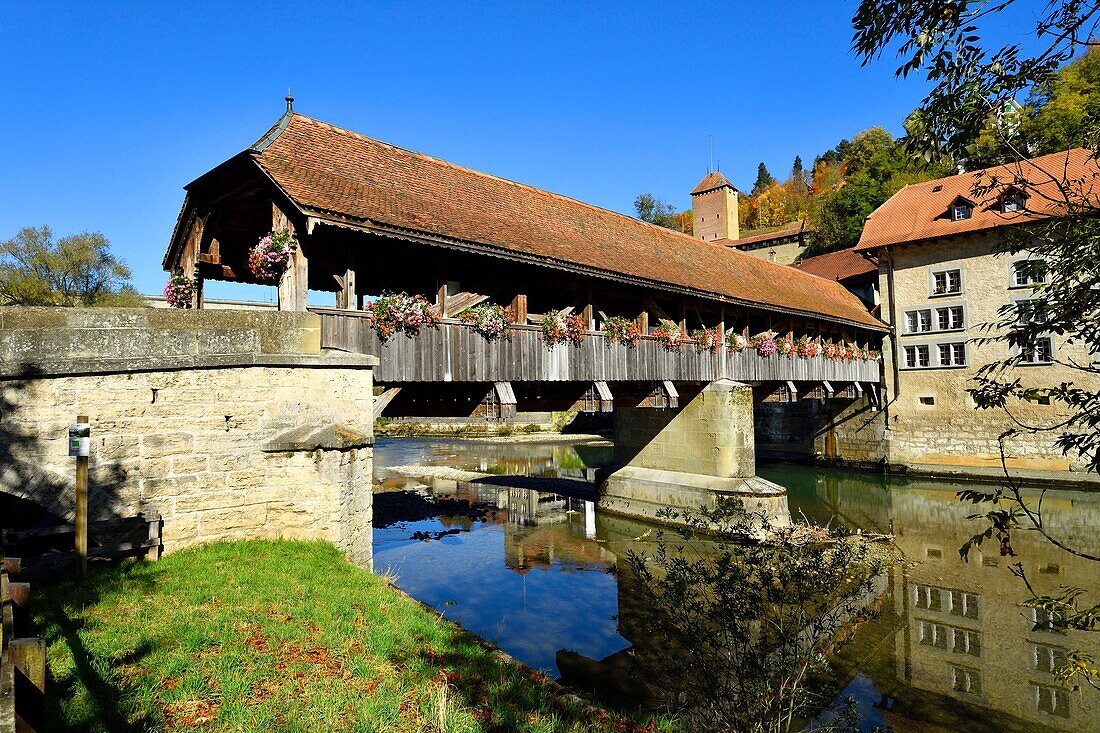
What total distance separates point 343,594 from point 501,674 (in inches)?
68.3

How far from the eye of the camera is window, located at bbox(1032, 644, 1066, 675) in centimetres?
728

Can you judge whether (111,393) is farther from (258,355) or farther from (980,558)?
(980,558)

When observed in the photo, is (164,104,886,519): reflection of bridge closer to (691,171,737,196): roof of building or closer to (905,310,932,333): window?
(905,310,932,333): window

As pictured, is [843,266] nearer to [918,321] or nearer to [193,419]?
[918,321]

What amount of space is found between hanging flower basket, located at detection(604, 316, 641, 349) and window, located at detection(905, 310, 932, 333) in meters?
14.8

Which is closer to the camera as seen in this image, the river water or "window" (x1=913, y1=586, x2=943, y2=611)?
the river water

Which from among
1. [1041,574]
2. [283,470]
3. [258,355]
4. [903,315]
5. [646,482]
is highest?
[903,315]

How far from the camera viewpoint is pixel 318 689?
3.71 meters

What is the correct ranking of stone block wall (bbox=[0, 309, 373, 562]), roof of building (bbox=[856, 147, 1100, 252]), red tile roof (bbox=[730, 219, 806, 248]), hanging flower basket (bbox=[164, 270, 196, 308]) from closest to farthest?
stone block wall (bbox=[0, 309, 373, 562]) → hanging flower basket (bbox=[164, 270, 196, 308]) → roof of building (bbox=[856, 147, 1100, 252]) → red tile roof (bbox=[730, 219, 806, 248])

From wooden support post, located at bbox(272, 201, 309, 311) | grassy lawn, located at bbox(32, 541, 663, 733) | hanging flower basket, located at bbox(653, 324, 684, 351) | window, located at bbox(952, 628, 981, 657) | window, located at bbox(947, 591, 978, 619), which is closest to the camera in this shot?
grassy lawn, located at bbox(32, 541, 663, 733)

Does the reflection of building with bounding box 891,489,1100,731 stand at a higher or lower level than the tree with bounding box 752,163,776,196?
lower

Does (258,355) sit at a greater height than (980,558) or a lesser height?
greater

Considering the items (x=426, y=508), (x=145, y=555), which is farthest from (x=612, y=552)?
(x=145, y=555)

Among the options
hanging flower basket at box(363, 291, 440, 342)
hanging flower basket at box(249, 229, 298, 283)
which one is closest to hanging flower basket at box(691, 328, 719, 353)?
hanging flower basket at box(363, 291, 440, 342)
